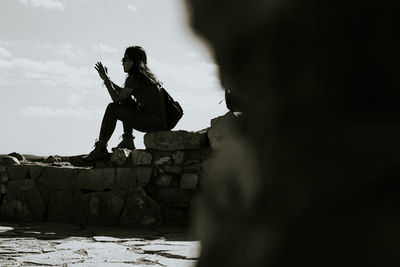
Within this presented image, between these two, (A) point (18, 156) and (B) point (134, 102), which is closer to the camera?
(B) point (134, 102)

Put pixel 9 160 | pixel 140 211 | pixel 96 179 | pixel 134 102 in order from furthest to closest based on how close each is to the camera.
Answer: pixel 134 102
pixel 9 160
pixel 96 179
pixel 140 211

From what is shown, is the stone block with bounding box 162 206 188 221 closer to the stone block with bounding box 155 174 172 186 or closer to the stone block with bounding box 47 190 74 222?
the stone block with bounding box 155 174 172 186

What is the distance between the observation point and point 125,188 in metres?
6.31

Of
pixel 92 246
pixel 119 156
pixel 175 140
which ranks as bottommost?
pixel 92 246

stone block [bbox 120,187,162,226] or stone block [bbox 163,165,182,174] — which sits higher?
stone block [bbox 163,165,182,174]

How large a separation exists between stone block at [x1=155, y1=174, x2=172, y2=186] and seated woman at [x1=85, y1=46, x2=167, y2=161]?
0.62 metres

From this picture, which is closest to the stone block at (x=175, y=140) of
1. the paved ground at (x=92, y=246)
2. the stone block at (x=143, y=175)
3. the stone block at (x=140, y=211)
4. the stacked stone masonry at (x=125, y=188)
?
the stacked stone masonry at (x=125, y=188)

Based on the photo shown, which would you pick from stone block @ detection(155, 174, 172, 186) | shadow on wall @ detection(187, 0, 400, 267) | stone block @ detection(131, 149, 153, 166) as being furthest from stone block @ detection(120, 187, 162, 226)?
shadow on wall @ detection(187, 0, 400, 267)

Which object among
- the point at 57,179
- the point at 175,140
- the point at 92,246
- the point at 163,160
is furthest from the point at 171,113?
the point at 92,246

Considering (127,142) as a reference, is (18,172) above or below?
below

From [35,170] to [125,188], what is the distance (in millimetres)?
1089

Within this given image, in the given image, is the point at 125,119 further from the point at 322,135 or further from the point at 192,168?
the point at 322,135

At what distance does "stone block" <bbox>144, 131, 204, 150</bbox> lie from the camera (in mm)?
6324

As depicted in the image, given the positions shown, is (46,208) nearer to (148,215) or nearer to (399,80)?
(148,215)
